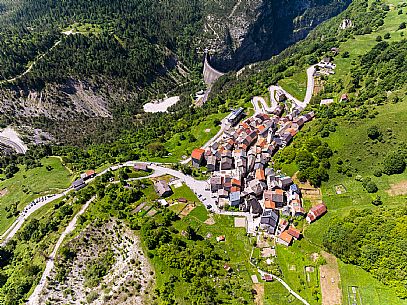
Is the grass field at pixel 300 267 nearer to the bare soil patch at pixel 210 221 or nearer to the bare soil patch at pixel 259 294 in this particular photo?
the bare soil patch at pixel 259 294

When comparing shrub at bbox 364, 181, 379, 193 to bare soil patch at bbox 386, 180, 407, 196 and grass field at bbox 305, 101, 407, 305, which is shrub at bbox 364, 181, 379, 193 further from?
Answer: bare soil patch at bbox 386, 180, 407, 196

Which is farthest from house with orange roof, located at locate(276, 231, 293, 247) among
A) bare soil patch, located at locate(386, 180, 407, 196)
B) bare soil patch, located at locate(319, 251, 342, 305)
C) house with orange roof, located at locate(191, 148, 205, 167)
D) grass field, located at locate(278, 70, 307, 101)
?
grass field, located at locate(278, 70, 307, 101)

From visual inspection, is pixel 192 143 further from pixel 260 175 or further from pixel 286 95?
pixel 286 95

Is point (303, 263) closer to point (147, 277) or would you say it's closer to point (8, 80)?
point (147, 277)

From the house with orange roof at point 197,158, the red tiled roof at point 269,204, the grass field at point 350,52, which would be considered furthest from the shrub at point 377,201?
the grass field at point 350,52

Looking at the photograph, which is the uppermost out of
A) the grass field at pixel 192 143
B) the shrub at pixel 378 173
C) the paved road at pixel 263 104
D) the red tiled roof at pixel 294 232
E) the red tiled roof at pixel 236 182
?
the paved road at pixel 263 104
